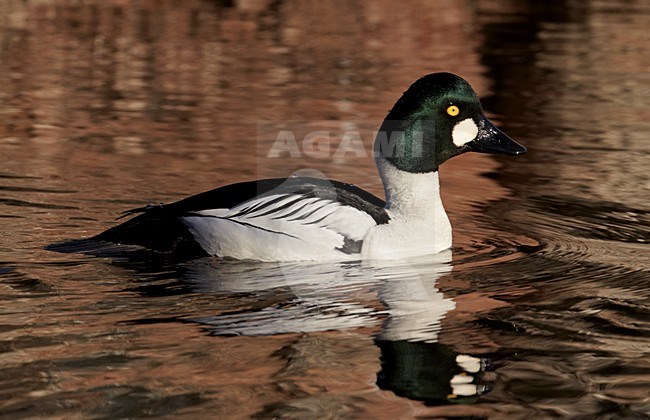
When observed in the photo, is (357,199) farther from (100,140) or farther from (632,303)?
(100,140)

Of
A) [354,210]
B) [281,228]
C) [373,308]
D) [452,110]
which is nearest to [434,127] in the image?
[452,110]

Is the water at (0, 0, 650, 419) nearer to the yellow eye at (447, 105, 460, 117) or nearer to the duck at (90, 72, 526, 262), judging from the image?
the duck at (90, 72, 526, 262)

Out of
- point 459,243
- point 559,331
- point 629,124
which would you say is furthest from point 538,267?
point 629,124

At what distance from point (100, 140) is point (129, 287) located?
15.1 ft

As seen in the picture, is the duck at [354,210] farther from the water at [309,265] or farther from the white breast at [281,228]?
the water at [309,265]

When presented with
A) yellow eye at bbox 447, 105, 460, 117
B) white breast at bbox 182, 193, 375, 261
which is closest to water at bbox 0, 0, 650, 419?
white breast at bbox 182, 193, 375, 261

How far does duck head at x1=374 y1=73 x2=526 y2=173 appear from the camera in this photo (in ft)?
24.4

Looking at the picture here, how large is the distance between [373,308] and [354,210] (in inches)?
38.0

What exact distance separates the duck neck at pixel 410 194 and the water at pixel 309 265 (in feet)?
1.02

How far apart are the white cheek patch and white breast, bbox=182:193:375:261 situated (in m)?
0.84

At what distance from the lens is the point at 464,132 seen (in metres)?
7.55

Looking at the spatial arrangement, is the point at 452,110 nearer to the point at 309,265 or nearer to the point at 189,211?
the point at 309,265

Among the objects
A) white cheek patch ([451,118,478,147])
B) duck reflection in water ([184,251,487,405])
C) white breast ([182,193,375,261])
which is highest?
white cheek patch ([451,118,478,147])

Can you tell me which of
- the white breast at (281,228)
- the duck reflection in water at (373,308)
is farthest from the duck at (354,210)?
the duck reflection in water at (373,308)
